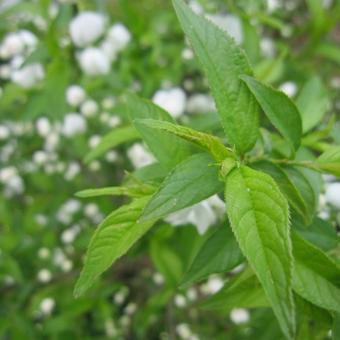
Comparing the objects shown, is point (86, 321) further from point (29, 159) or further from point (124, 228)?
point (124, 228)

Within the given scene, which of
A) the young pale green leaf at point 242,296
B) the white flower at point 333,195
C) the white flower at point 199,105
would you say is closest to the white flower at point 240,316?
the white flower at point 199,105

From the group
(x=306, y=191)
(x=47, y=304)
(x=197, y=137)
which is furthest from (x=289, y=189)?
(x=47, y=304)

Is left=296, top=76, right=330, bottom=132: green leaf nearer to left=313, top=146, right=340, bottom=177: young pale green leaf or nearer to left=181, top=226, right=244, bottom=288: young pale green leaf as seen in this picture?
left=313, top=146, right=340, bottom=177: young pale green leaf

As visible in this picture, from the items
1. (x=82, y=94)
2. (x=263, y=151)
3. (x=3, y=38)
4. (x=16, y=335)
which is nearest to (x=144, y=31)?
(x=82, y=94)

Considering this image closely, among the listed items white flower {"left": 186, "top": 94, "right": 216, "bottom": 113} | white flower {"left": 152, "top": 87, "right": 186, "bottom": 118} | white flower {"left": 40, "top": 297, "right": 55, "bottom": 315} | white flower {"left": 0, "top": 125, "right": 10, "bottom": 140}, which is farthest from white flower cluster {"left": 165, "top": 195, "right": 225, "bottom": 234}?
white flower {"left": 0, "top": 125, "right": 10, "bottom": 140}

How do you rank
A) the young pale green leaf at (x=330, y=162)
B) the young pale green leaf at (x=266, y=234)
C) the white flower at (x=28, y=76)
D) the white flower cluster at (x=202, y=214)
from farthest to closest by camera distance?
the white flower at (x=28, y=76) → the white flower cluster at (x=202, y=214) → the young pale green leaf at (x=330, y=162) → the young pale green leaf at (x=266, y=234)

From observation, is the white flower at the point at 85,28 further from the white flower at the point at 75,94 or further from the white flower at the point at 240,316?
the white flower at the point at 240,316
